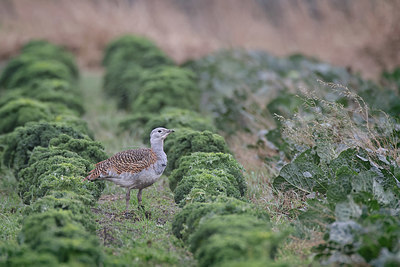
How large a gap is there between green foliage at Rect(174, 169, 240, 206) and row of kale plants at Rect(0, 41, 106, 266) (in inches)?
34.2

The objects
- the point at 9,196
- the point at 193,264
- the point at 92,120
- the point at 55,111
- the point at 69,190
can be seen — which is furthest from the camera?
the point at 92,120

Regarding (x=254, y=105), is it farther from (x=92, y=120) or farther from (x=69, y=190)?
(x=69, y=190)

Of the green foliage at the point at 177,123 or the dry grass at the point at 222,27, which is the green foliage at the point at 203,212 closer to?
the green foliage at the point at 177,123

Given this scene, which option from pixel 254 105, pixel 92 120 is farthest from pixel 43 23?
pixel 254 105

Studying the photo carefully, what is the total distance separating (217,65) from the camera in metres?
13.5

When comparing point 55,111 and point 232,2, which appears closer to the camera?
point 55,111

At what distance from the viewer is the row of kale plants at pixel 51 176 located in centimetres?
341

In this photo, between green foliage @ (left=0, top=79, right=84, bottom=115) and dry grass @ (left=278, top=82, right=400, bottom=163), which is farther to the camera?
green foliage @ (left=0, top=79, right=84, bottom=115)

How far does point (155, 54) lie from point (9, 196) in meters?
7.91

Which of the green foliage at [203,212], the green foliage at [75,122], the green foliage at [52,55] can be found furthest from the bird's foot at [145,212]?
the green foliage at [52,55]

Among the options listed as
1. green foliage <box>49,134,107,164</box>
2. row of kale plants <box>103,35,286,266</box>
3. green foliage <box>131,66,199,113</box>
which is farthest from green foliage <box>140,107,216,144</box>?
green foliage <box>131,66,199,113</box>

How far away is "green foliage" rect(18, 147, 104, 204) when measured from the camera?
4781 millimetres

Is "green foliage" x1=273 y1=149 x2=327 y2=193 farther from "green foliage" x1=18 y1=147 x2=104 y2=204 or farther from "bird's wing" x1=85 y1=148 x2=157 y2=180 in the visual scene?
"green foliage" x1=18 y1=147 x2=104 y2=204

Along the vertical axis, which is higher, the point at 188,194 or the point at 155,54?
the point at 188,194
